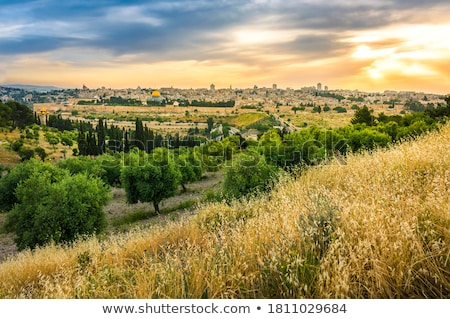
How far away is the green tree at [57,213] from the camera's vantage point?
46.0 ft

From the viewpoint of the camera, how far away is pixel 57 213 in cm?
1404

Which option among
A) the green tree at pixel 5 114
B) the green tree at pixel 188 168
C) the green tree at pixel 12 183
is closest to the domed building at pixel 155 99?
the green tree at pixel 5 114

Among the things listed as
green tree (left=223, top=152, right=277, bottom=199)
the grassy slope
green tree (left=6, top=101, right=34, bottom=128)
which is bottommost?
green tree (left=223, top=152, right=277, bottom=199)

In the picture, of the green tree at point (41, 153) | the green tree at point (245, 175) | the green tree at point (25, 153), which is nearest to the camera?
the green tree at point (245, 175)

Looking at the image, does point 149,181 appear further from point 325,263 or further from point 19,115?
point 19,115

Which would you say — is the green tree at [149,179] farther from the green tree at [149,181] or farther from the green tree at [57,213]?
the green tree at [57,213]

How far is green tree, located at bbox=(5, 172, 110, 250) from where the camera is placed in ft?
46.0

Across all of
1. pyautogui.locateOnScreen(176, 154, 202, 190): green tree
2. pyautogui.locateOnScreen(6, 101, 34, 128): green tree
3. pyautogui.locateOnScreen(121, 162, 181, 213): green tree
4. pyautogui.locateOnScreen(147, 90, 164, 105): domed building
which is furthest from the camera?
pyautogui.locateOnScreen(147, 90, 164, 105): domed building

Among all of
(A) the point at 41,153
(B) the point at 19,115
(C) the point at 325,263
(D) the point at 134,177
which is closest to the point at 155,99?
(B) the point at 19,115

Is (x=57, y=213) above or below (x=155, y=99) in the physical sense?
below

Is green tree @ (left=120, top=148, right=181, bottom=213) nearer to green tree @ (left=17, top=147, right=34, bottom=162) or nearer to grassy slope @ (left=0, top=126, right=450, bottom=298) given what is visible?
grassy slope @ (left=0, top=126, right=450, bottom=298)

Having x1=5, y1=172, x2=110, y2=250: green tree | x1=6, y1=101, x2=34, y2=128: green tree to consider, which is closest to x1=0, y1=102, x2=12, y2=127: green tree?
x1=6, y1=101, x2=34, y2=128: green tree

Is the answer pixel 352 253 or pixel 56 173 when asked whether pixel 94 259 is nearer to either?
pixel 352 253
